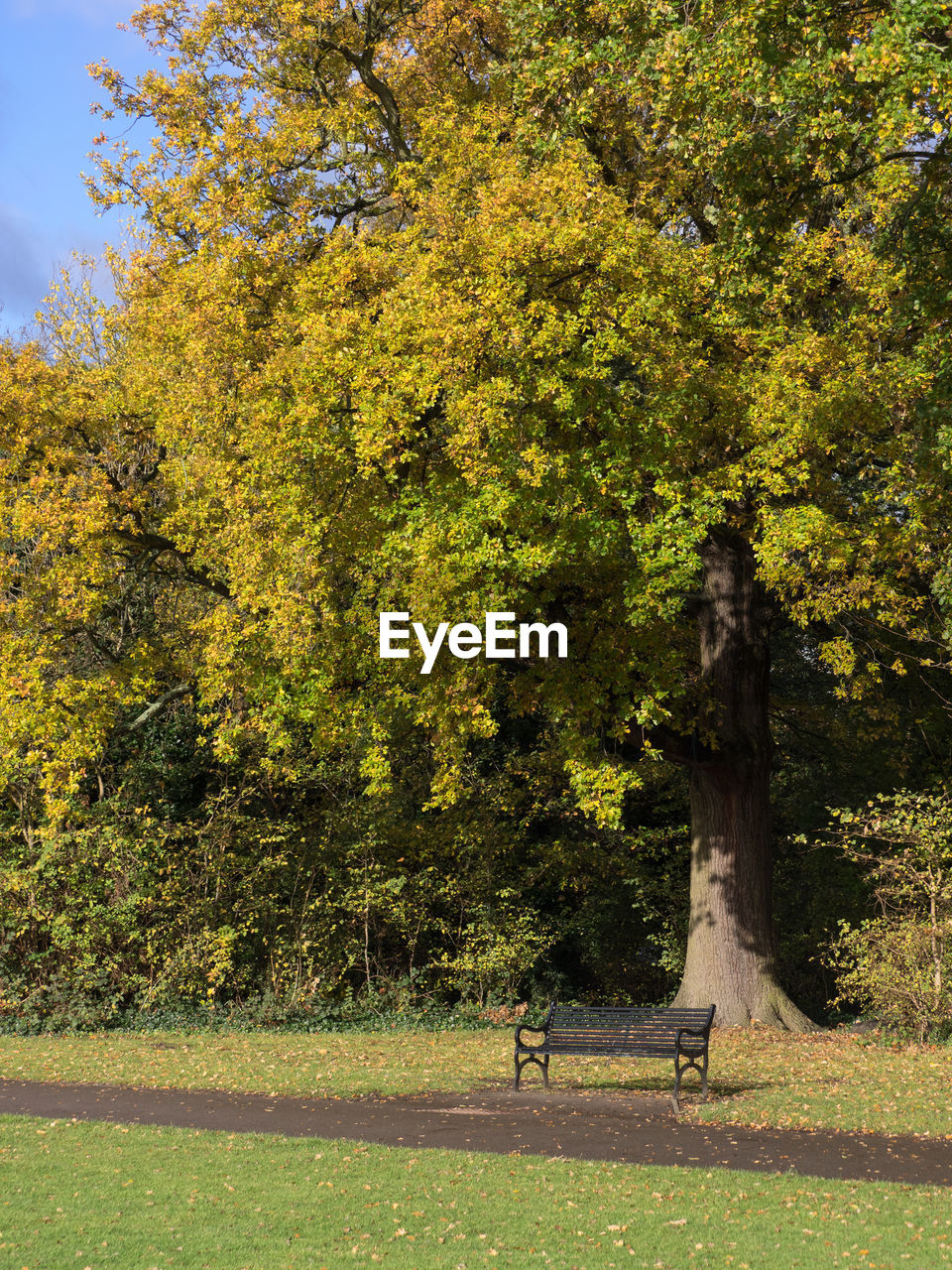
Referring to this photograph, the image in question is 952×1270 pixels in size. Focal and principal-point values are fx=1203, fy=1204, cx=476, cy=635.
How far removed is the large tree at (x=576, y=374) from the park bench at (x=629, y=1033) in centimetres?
225

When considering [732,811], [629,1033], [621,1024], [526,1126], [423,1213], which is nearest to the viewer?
[423,1213]

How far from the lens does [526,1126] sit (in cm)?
938

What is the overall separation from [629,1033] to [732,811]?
565cm

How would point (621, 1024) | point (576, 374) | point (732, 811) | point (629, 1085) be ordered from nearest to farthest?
1. point (621, 1024)
2. point (629, 1085)
3. point (576, 374)
4. point (732, 811)

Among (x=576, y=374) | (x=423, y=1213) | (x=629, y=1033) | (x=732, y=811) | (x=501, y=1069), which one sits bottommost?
(x=501, y=1069)

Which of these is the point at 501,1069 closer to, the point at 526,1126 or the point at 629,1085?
the point at 629,1085

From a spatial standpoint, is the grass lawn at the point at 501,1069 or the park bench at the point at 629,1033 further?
the park bench at the point at 629,1033

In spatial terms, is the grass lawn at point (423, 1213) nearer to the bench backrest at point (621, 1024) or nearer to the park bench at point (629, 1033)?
the park bench at point (629, 1033)

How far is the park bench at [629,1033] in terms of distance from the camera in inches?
405

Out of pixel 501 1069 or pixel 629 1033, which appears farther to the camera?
pixel 501 1069

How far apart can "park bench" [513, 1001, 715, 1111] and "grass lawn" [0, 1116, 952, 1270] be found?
2.49 meters

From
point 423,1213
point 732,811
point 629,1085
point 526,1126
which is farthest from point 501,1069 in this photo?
point 423,1213

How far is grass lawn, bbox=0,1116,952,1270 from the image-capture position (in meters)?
5.84

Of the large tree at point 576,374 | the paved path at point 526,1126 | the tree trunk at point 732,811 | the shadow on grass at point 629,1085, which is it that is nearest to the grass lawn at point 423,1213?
the paved path at point 526,1126
